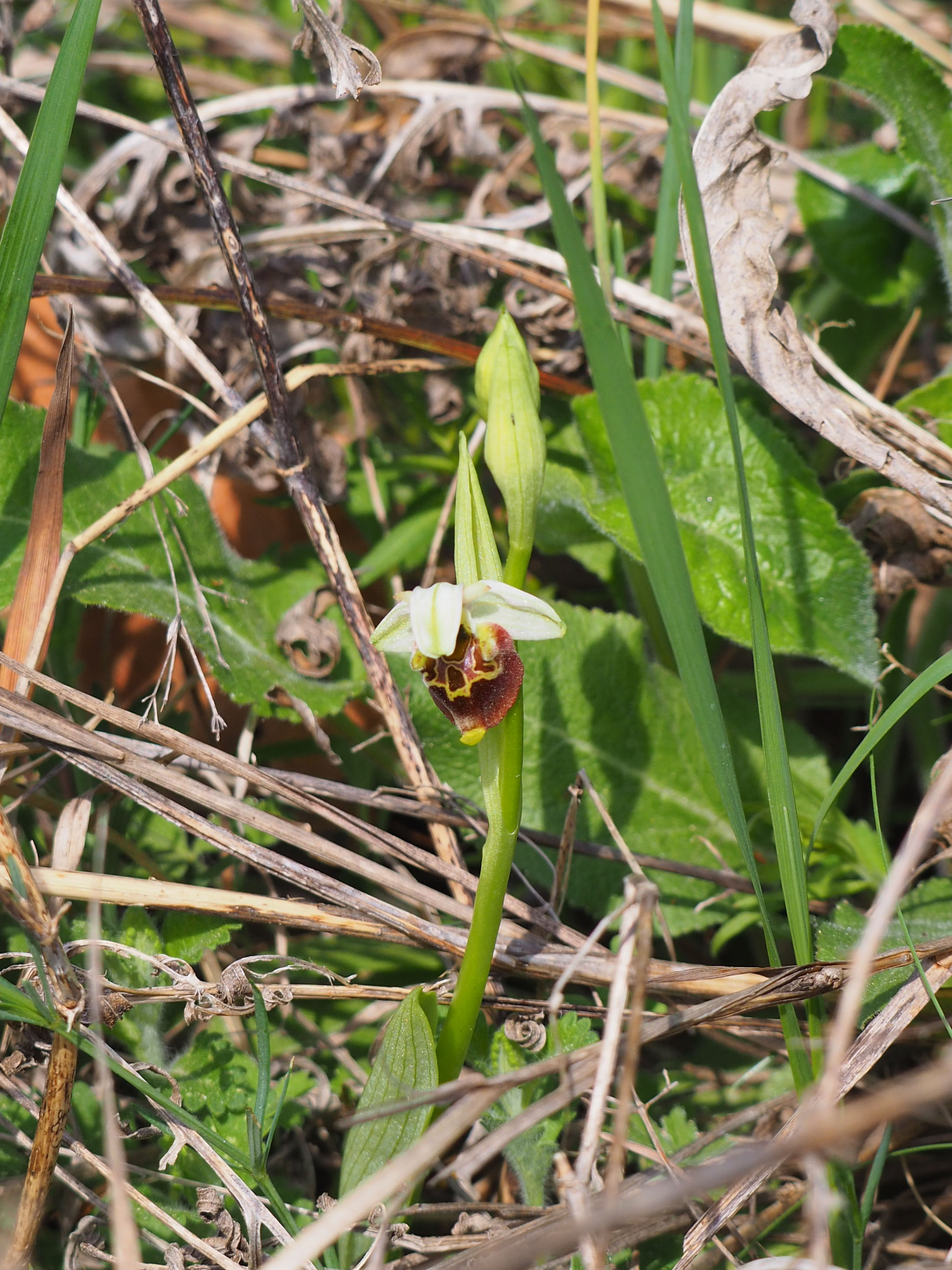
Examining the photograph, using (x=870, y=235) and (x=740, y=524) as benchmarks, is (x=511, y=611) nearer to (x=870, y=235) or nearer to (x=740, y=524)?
(x=740, y=524)

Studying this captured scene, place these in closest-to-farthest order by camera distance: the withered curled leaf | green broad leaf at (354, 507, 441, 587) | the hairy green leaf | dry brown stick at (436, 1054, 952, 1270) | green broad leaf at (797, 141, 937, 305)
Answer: dry brown stick at (436, 1054, 952, 1270), the hairy green leaf, the withered curled leaf, green broad leaf at (354, 507, 441, 587), green broad leaf at (797, 141, 937, 305)

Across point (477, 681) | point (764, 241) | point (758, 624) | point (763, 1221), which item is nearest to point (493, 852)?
point (477, 681)

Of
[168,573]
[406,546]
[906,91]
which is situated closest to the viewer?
[168,573]

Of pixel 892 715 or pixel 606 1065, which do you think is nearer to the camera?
pixel 606 1065

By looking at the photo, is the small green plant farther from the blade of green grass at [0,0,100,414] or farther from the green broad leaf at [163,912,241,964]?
the blade of green grass at [0,0,100,414]

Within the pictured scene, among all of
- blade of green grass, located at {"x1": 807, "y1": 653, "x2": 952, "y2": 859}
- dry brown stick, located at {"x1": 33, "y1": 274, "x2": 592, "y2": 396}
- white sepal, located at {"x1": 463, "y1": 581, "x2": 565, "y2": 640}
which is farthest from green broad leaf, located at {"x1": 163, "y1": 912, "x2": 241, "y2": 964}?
dry brown stick, located at {"x1": 33, "y1": 274, "x2": 592, "y2": 396}

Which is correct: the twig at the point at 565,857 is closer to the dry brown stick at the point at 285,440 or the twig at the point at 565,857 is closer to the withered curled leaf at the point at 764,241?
the dry brown stick at the point at 285,440

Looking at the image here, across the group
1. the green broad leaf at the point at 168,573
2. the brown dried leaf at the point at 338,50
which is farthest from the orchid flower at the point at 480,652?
the brown dried leaf at the point at 338,50

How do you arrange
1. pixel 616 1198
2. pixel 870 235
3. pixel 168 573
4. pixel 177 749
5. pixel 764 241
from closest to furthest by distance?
pixel 616 1198 < pixel 177 749 < pixel 764 241 < pixel 168 573 < pixel 870 235
